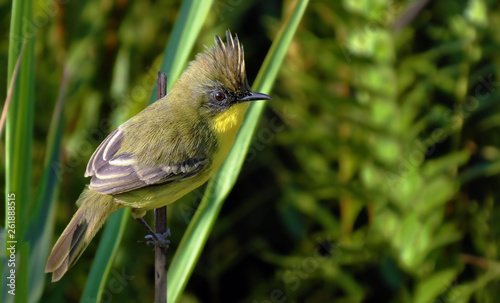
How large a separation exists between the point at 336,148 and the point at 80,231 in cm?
124

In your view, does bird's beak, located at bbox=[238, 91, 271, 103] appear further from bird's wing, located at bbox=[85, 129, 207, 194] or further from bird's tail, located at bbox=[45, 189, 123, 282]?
bird's tail, located at bbox=[45, 189, 123, 282]

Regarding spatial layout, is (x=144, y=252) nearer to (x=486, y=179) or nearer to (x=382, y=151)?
(x=382, y=151)

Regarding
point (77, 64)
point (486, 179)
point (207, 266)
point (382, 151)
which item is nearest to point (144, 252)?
point (207, 266)

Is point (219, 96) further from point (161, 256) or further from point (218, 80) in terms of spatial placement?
point (161, 256)

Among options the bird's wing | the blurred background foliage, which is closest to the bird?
the bird's wing

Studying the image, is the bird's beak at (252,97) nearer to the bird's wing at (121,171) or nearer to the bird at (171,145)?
the bird at (171,145)

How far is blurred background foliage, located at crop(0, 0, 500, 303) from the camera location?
7.04ft

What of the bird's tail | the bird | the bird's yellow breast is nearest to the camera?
the bird's tail

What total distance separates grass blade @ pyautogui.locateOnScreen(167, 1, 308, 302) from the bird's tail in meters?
0.18

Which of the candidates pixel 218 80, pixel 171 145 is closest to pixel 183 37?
pixel 218 80

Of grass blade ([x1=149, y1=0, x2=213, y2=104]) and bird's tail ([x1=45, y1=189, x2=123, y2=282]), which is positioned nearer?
bird's tail ([x1=45, y1=189, x2=123, y2=282])

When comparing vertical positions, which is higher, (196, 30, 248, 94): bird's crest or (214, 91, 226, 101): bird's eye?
(196, 30, 248, 94): bird's crest

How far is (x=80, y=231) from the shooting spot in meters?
1.20

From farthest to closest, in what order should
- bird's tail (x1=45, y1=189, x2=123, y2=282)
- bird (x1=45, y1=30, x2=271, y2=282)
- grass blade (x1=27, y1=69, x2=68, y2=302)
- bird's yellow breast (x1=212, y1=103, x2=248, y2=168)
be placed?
grass blade (x1=27, y1=69, x2=68, y2=302) < bird's yellow breast (x1=212, y1=103, x2=248, y2=168) < bird (x1=45, y1=30, x2=271, y2=282) < bird's tail (x1=45, y1=189, x2=123, y2=282)
